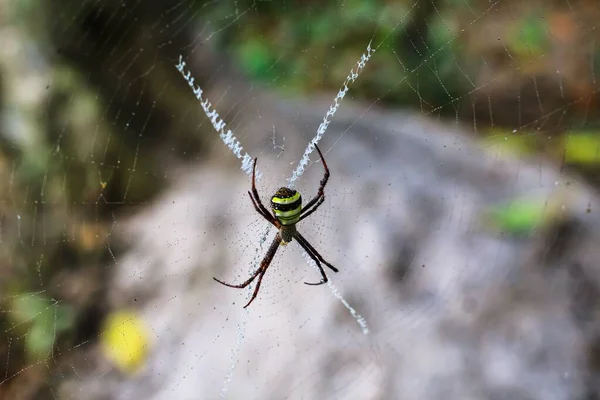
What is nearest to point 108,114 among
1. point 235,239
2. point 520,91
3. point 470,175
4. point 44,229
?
point 44,229

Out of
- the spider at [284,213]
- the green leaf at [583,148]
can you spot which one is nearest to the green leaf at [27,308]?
Result: the spider at [284,213]

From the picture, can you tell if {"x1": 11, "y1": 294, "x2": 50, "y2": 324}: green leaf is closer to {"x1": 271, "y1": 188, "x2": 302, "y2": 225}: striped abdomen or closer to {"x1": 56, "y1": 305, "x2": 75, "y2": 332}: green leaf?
{"x1": 56, "y1": 305, "x2": 75, "y2": 332}: green leaf

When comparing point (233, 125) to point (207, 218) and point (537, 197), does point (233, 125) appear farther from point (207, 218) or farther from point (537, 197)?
point (537, 197)

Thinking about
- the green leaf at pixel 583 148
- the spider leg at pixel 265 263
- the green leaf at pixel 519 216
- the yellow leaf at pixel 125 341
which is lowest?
the green leaf at pixel 583 148

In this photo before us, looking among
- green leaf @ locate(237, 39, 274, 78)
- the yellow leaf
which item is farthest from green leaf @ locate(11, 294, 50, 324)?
green leaf @ locate(237, 39, 274, 78)

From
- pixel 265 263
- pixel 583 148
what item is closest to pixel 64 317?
pixel 265 263

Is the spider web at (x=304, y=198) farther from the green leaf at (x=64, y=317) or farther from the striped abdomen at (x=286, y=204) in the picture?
the striped abdomen at (x=286, y=204)

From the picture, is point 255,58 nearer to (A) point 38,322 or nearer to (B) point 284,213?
(B) point 284,213
